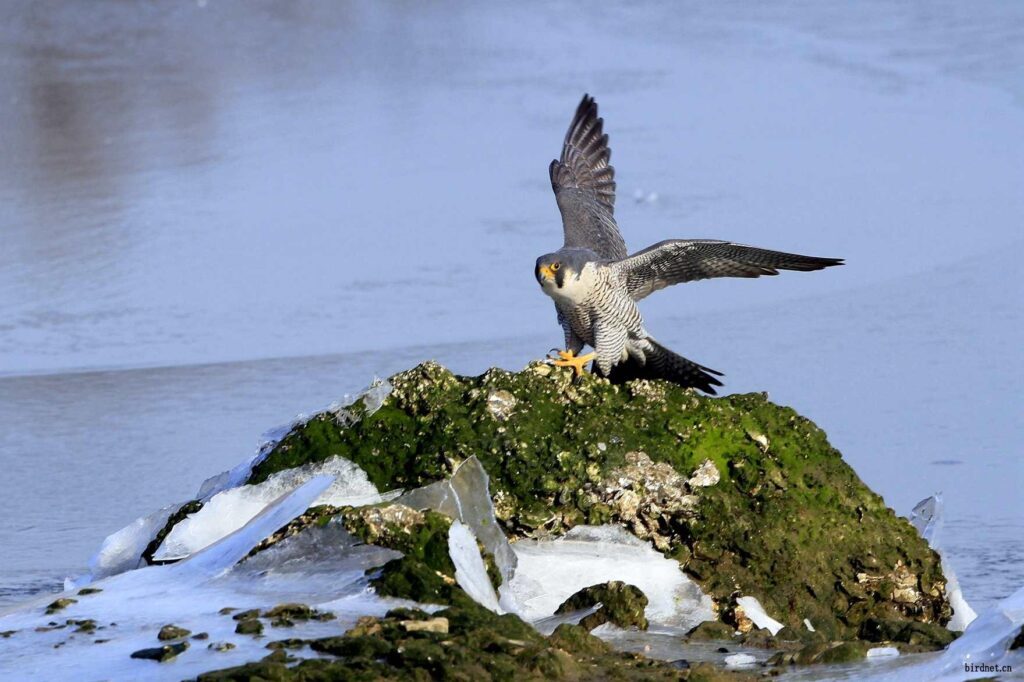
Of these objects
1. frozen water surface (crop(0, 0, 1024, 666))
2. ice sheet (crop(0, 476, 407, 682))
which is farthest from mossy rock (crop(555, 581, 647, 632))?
frozen water surface (crop(0, 0, 1024, 666))

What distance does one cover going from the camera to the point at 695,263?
19.3 ft

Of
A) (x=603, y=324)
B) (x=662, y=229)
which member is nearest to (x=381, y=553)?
(x=603, y=324)

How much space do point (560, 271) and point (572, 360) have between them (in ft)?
1.12

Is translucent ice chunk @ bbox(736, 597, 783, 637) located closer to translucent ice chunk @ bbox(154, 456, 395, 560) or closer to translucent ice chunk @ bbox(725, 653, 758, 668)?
translucent ice chunk @ bbox(725, 653, 758, 668)

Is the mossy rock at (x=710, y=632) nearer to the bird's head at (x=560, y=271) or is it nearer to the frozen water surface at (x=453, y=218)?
the frozen water surface at (x=453, y=218)

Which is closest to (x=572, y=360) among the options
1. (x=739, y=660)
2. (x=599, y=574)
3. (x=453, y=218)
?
(x=599, y=574)

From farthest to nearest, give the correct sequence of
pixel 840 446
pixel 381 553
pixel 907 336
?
pixel 907 336
pixel 840 446
pixel 381 553

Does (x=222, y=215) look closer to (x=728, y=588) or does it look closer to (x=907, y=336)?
(x=907, y=336)

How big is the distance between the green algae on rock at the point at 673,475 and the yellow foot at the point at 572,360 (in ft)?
1.48

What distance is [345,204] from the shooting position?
9.91 m

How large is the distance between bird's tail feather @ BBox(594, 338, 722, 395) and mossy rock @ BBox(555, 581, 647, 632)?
5.73 ft

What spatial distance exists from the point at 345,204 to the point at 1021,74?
5.21 metres

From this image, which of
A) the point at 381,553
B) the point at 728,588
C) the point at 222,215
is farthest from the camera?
the point at 222,215

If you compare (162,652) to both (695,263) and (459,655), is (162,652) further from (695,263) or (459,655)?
(695,263)
